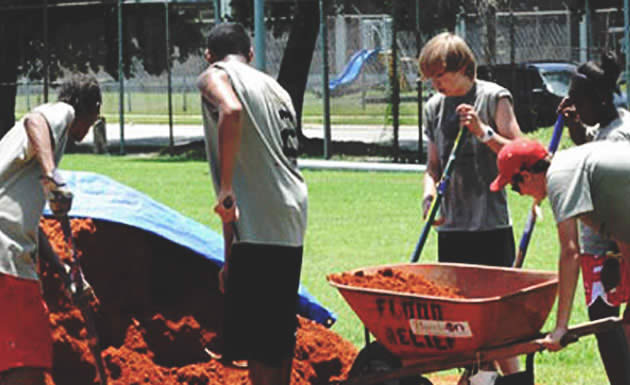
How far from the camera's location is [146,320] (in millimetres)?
7043

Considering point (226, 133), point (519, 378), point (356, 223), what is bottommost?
point (356, 223)

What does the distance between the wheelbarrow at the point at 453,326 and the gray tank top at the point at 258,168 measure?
0.46 meters

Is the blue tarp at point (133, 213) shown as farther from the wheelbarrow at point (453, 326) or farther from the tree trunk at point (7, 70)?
the tree trunk at point (7, 70)

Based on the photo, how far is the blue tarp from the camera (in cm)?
701

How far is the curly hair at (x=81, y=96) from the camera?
571cm

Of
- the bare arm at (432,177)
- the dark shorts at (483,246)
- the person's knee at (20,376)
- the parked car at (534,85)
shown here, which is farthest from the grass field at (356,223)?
the person's knee at (20,376)

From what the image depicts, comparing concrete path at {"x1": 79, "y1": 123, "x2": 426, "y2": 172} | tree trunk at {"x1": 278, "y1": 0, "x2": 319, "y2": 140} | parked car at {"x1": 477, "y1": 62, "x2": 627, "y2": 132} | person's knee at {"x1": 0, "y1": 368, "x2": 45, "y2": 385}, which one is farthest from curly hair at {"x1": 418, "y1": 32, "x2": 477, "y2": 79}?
tree trunk at {"x1": 278, "y1": 0, "x2": 319, "y2": 140}

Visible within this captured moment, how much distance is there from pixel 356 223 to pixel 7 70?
1593 cm

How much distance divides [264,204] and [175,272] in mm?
1685

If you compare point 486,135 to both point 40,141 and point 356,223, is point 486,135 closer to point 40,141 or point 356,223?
point 40,141

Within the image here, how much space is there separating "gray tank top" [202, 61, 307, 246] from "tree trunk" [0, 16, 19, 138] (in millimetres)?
23491

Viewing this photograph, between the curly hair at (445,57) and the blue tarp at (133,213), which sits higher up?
the curly hair at (445,57)

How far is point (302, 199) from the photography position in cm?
582

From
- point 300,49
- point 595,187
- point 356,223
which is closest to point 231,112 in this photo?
point 595,187
